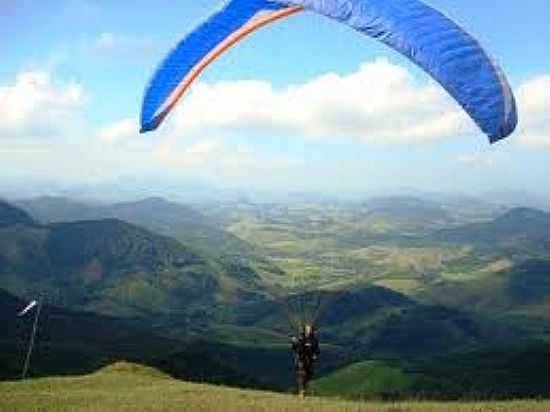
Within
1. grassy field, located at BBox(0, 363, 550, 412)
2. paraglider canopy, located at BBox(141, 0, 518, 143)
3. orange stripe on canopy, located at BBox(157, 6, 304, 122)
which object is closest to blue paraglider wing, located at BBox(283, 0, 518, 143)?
paraglider canopy, located at BBox(141, 0, 518, 143)

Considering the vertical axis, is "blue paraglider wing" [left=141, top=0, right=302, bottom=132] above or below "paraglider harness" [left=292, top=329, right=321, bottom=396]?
above

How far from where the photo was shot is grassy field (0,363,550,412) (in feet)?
91.2

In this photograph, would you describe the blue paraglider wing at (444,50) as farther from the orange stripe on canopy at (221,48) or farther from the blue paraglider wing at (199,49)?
the orange stripe on canopy at (221,48)

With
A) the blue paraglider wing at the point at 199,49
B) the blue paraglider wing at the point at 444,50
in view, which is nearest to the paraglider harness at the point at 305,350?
the blue paraglider wing at the point at 199,49

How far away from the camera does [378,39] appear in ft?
68.6

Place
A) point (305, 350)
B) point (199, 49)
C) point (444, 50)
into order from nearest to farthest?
point (444, 50) → point (199, 49) → point (305, 350)

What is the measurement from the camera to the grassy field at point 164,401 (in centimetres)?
2781

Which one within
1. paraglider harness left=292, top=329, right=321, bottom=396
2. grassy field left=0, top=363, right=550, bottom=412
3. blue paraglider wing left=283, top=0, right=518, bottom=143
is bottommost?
grassy field left=0, top=363, right=550, bottom=412

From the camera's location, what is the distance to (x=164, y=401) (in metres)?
32.3

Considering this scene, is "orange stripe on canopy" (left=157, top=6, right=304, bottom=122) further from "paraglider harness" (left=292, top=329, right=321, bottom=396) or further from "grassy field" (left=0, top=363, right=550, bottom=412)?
"grassy field" (left=0, top=363, right=550, bottom=412)

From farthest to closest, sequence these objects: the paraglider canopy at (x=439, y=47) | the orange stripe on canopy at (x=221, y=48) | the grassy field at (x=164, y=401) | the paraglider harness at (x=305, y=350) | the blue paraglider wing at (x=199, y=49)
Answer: the paraglider harness at (x=305, y=350) → the grassy field at (x=164, y=401) → the orange stripe on canopy at (x=221, y=48) → the blue paraglider wing at (x=199, y=49) → the paraglider canopy at (x=439, y=47)

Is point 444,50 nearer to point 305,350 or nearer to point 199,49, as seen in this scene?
point 199,49

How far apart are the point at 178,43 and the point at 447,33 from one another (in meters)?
10.4

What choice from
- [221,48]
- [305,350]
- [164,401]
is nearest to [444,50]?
[221,48]
